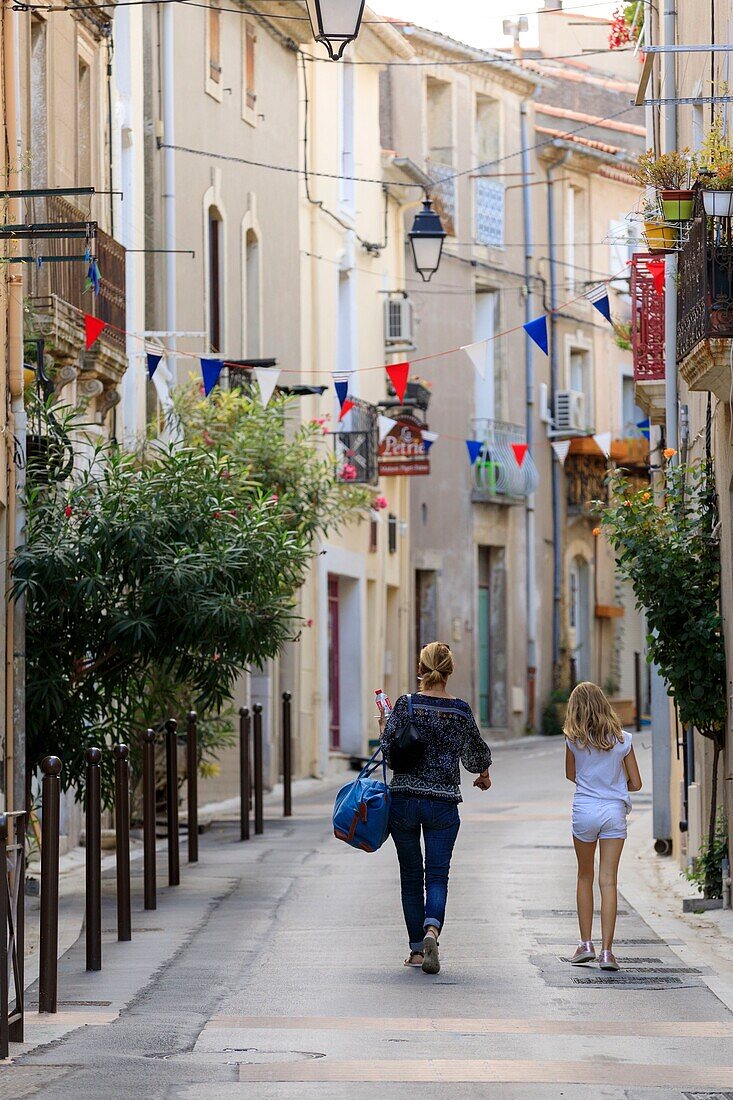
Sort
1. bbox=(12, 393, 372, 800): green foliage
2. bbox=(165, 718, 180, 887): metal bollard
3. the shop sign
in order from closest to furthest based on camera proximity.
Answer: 1. bbox=(12, 393, 372, 800): green foliage
2. bbox=(165, 718, 180, 887): metal bollard
3. the shop sign

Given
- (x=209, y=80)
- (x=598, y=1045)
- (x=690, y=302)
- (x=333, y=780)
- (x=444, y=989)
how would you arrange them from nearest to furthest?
1. (x=598, y=1045)
2. (x=444, y=989)
3. (x=690, y=302)
4. (x=209, y=80)
5. (x=333, y=780)

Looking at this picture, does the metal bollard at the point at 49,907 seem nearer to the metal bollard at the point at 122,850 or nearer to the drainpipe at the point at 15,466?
the metal bollard at the point at 122,850

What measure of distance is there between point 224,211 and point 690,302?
1413cm

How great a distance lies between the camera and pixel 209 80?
25.0 m

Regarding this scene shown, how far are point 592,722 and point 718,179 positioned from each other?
348cm

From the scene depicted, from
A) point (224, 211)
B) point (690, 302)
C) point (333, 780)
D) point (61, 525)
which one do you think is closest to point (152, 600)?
point (61, 525)

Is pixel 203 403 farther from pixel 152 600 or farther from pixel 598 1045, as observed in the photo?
pixel 598 1045

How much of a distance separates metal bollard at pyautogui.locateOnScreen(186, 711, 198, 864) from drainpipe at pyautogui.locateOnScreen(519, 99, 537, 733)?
2214 centimetres

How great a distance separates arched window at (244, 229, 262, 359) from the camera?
88.4ft

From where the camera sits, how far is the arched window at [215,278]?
25219 millimetres

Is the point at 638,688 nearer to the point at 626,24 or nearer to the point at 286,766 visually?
the point at 286,766

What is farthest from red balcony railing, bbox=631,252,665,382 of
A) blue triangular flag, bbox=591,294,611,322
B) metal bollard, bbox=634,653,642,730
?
metal bollard, bbox=634,653,642,730

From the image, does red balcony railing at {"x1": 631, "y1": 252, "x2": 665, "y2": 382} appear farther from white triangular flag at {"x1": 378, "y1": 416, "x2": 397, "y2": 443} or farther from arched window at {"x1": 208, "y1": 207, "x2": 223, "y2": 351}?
white triangular flag at {"x1": 378, "y1": 416, "x2": 397, "y2": 443}

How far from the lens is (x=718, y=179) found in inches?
462
